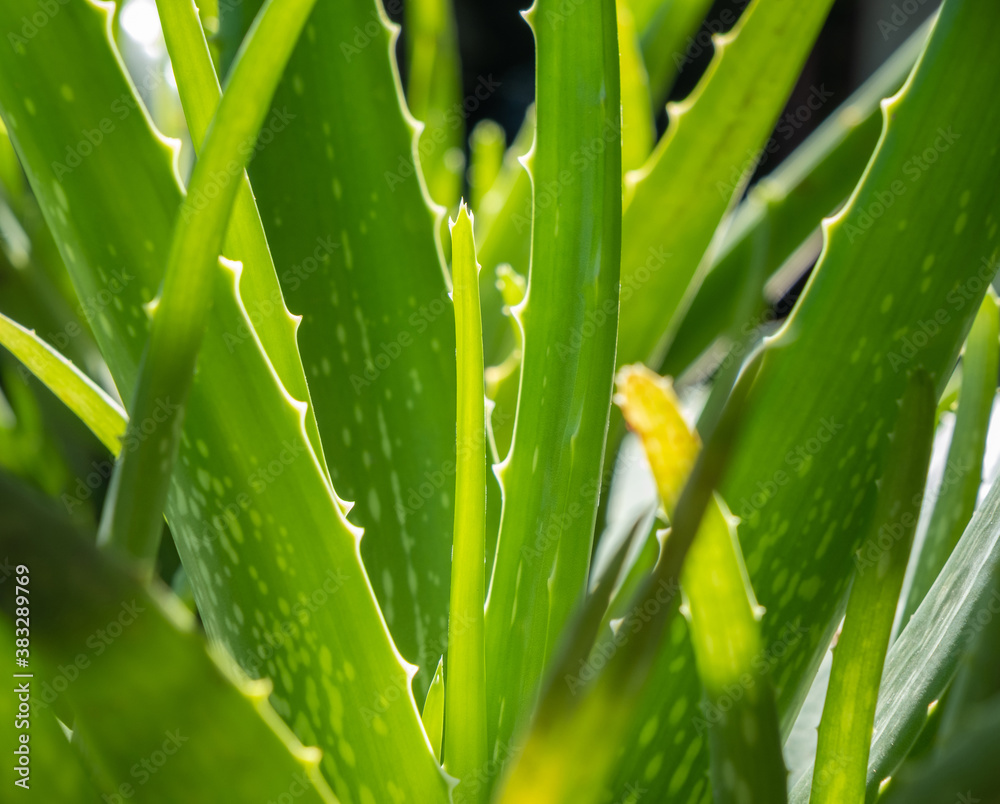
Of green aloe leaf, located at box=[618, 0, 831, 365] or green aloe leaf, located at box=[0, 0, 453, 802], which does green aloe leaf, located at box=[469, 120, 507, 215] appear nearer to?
green aloe leaf, located at box=[618, 0, 831, 365]

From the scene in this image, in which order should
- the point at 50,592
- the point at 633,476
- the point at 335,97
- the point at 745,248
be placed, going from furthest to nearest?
1. the point at 633,476
2. the point at 745,248
3. the point at 335,97
4. the point at 50,592

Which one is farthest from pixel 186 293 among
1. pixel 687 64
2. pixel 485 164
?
pixel 687 64

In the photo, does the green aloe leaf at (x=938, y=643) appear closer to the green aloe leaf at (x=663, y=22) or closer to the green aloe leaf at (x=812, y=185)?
the green aloe leaf at (x=812, y=185)

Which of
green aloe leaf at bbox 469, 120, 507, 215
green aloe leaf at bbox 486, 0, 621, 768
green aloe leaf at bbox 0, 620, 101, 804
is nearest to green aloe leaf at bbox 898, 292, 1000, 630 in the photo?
green aloe leaf at bbox 486, 0, 621, 768

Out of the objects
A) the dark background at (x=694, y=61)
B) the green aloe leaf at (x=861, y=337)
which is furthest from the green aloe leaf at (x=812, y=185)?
the dark background at (x=694, y=61)

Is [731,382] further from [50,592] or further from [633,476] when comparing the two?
[633,476]

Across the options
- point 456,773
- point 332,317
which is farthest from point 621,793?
point 332,317

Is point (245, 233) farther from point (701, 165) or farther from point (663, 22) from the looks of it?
point (663, 22)
